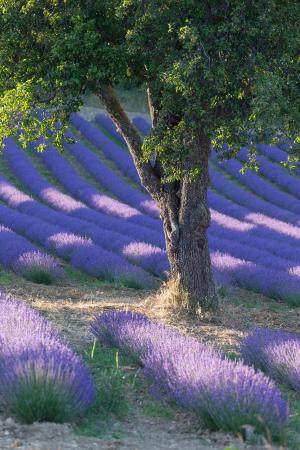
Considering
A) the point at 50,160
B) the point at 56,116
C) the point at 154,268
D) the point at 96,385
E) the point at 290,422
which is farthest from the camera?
the point at 50,160

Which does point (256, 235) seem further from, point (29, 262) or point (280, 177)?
point (280, 177)

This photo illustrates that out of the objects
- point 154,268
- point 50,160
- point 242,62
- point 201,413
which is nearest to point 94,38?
point 242,62

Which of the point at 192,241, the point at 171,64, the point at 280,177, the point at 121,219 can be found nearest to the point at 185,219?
A: the point at 192,241

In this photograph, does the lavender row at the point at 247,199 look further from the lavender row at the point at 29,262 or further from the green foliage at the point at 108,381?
the green foliage at the point at 108,381

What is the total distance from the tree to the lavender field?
2796 millimetres

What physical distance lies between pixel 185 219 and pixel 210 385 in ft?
12.7

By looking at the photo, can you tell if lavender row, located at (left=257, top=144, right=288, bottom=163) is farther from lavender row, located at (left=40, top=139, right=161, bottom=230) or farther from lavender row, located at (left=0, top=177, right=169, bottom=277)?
lavender row, located at (left=0, top=177, right=169, bottom=277)

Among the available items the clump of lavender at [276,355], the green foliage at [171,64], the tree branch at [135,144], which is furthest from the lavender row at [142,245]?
the clump of lavender at [276,355]

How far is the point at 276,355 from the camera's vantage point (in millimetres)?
6066

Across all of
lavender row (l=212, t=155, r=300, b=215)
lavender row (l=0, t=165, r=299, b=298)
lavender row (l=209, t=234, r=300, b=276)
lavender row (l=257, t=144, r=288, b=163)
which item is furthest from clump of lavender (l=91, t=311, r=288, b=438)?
lavender row (l=257, t=144, r=288, b=163)

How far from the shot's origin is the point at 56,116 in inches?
306

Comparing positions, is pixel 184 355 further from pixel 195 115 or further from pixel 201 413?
pixel 195 115

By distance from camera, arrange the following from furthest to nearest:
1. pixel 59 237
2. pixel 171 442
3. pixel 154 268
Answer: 1. pixel 59 237
2. pixel 154 268
3. pixel 171 442

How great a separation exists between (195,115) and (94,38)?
3.74ft
